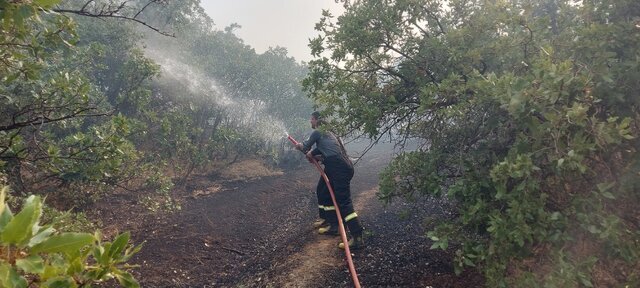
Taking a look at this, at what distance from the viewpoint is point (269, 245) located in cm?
721

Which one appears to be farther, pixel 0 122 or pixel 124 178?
pixel 124 178

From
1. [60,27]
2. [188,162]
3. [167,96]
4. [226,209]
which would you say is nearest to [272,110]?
[167,96]

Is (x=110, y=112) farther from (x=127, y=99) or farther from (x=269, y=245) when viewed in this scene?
(x=127, y=99)

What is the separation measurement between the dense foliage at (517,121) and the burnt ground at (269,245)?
85 centimetres

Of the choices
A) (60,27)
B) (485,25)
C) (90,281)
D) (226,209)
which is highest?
(485,25)

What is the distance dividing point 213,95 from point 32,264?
1712 cm

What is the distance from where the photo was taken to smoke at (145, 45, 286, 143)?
53.3 feet

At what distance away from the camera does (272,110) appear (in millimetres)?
23250

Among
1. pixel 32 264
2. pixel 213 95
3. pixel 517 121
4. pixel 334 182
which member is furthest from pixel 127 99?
pixel 32 264

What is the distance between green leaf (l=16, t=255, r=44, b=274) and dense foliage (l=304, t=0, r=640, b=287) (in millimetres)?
3023

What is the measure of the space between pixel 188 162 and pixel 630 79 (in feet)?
42.1

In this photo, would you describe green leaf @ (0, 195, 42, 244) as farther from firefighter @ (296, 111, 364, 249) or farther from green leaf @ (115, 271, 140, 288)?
firefighter @ (296, 111, 364, 249)

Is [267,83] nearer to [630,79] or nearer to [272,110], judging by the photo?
[272,110]

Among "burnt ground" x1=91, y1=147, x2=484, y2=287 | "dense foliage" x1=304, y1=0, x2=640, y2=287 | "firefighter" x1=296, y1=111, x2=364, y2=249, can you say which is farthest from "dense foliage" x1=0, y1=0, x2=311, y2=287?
"firefighter" x1=296, y1=111, x2=364, y2=249
